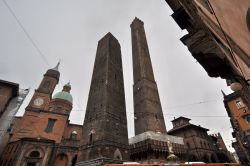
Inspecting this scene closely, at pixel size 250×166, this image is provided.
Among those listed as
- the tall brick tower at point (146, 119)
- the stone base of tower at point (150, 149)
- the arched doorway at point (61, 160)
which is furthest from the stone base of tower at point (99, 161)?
the arched doorway at point (61, 160)

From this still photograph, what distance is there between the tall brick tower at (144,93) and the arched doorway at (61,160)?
41.4 feet

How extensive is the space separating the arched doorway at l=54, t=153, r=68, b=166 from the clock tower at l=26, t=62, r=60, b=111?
36.1 ft

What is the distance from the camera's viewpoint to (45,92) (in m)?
32.4

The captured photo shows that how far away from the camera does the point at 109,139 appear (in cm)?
1511

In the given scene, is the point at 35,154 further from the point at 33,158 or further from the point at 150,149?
the point at 150,149

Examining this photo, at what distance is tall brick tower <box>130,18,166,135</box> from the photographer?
81.9 feet

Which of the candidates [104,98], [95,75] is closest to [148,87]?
[95,75]

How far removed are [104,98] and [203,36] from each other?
1527 centimetres

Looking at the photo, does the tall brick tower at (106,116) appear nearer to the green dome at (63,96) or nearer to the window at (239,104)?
the green dome at (63,96)

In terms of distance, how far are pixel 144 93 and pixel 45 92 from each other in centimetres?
2170

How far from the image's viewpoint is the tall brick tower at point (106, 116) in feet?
48.3

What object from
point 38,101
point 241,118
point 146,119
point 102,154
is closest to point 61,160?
point 38,101

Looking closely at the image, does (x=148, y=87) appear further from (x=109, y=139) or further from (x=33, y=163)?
(x=33, y=163)

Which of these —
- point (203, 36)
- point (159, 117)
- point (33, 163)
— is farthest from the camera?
point (159, 117)
